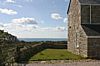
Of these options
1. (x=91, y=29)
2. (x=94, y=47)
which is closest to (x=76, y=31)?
(x=91, y=29)

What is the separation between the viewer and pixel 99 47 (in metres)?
30.4

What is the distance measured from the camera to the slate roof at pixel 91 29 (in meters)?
30.5

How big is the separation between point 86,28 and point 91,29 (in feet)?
2.54

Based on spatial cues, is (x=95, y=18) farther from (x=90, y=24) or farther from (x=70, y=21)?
(x=70, y=21)

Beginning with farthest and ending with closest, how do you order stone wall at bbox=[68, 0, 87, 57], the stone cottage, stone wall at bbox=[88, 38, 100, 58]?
stone wall at bbox=[68, 0, 87, 57]
the stone cottage
stone wall at bbox=[88, 38, 100, 58]

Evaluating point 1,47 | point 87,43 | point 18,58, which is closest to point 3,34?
point 1,47

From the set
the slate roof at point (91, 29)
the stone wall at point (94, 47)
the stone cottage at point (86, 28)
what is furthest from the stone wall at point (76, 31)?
the stone wall at point (94, 47)

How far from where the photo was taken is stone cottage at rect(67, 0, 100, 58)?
99.5 feet

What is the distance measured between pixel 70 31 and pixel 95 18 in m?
7.98

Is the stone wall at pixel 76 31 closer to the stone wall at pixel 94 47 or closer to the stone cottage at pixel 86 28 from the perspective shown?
the stone cottage at pixel 86 28

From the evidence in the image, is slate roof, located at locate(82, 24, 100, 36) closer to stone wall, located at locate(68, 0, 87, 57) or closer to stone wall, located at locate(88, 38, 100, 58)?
stone wall, located at locate(68, 0, 87, 57)

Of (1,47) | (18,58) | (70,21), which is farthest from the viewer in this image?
(70,21)

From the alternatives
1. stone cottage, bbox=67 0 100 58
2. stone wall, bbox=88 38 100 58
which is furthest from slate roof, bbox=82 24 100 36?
stone wall, bbox=88 38 100 58

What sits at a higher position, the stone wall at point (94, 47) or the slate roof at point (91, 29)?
the slate roof at point (91, 29)
